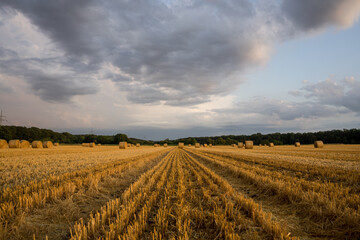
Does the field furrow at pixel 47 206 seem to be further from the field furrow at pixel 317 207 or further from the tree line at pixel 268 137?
the tree line at pixel 268 137

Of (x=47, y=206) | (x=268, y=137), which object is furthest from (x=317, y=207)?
(x=268, y=137)

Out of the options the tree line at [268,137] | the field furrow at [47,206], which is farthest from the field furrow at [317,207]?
the tree line at [268,137]

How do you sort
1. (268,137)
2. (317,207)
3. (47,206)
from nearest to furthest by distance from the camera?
(317,207)
(47,206)
(268,137)

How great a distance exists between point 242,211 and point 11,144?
1585 inches

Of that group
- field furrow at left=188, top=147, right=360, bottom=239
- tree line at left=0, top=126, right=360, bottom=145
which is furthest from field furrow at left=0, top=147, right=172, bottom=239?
tree line at left=0, top=126, right=360, bottom=145

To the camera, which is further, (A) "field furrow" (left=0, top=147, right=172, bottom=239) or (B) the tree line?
(B) the tree line

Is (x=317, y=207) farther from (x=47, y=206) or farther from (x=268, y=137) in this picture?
(x=268, y=137)

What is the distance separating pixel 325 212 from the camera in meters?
4.09

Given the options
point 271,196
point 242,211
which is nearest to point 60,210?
point 242,211

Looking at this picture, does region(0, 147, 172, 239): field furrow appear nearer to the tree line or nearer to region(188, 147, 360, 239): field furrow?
region(188, 147, 360, 239): field furrow

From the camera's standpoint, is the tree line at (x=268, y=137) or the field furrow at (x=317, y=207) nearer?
the field furrow at (x=317, y=207)

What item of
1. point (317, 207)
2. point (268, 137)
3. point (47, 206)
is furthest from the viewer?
point (268, 137)

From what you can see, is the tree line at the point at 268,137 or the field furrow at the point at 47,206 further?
the tree line at the point at 268,137

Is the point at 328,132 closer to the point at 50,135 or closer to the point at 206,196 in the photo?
the point at 206,196
